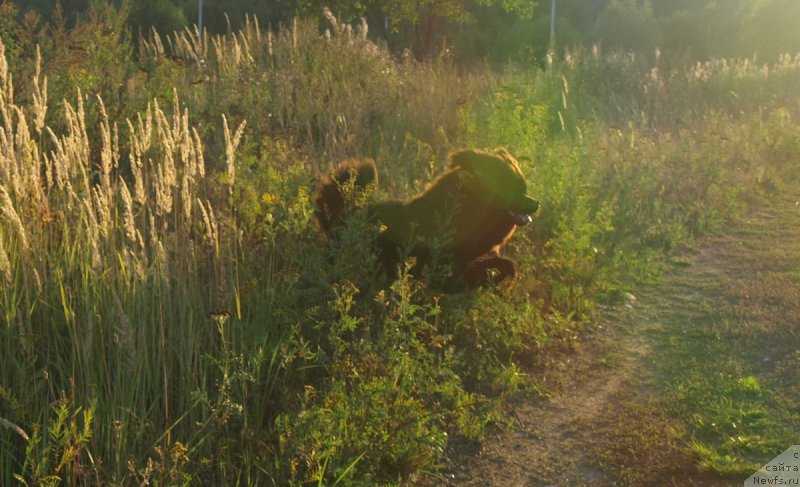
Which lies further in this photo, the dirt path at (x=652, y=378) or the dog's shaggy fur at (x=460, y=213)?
the dog's shaggy fur at (x=460, y=213)

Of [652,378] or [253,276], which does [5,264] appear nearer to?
[253,276]

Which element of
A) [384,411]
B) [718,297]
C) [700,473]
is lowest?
[718,297]

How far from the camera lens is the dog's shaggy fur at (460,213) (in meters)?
5.54

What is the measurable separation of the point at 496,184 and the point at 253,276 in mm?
1736

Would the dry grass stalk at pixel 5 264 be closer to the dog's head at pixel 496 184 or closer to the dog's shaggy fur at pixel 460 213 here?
the dog's shaggy fur at pixel 460 213

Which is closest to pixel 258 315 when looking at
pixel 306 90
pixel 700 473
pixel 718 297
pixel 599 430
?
pixel 599 430

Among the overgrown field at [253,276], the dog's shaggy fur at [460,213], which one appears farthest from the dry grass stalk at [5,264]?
the dog's shaggy fur at [460,213]

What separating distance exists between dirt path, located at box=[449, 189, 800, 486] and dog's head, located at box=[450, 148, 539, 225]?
94 centimetres

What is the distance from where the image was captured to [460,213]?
5652mm

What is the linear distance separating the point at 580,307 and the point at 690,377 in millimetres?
1264

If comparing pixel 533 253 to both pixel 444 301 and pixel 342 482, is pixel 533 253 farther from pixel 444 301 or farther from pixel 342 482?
pixel 342 482

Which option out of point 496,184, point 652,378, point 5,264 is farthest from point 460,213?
point 5,264

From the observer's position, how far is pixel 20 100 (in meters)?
6.64

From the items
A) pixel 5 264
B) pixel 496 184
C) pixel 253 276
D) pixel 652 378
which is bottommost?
pixel 652 378
